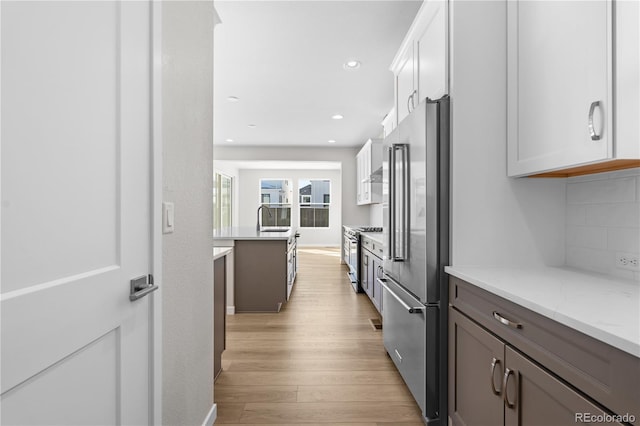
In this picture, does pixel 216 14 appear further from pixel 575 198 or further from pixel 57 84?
pixel 575 198

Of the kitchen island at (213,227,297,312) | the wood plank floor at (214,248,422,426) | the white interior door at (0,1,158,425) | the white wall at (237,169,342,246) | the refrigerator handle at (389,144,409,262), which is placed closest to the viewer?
the white interior door at (0,1,158,425)

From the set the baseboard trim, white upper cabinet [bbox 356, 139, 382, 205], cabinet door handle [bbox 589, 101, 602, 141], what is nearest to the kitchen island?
the baseboard trim

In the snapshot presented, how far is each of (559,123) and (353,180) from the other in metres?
6.05

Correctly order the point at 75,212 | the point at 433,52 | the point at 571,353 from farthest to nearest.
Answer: the point at 433,52 → the point at 571,353 → the point at 75,212

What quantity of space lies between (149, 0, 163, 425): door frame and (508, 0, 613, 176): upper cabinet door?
5.03 feet

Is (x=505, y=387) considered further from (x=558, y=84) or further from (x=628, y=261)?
(x=558, y=84)

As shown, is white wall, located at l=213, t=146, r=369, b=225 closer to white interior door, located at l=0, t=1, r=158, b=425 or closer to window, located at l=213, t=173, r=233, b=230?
window, located at l=213, t=173, r=233, b=230

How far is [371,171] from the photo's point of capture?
17.9 ft

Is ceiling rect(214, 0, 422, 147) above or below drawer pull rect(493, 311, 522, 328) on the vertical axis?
above

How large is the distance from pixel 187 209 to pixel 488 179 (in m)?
1.49

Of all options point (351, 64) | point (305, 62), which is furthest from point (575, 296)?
point (305, 62)

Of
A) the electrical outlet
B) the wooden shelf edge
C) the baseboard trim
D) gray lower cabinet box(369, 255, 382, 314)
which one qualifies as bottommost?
the baseboard trim

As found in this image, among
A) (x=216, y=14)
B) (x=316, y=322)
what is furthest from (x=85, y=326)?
(x=316, y=322)

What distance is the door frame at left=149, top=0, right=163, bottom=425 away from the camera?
43.6 inches
